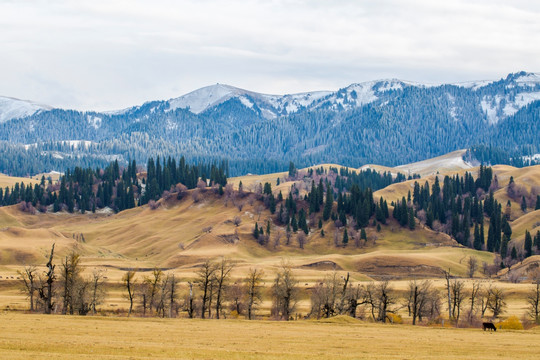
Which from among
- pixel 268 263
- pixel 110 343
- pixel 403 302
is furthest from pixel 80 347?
pixel 268 263

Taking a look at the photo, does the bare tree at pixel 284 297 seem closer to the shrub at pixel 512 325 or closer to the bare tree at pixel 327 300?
the bare tree at pixel 327 300

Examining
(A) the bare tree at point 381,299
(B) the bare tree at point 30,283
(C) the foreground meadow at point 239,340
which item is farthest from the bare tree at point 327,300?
(B) the bare tree at point 30,283

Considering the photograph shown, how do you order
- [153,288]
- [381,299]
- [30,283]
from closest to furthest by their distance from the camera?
[381,299] < [153,288] < [30,283]

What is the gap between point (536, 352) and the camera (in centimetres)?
5666

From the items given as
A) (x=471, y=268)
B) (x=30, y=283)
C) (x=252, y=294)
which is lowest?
(x=471, y=268)

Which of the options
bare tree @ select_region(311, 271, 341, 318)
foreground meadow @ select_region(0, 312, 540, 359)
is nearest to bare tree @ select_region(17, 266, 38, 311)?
foreground meadow @ select_region(0, 312, 540, 359)

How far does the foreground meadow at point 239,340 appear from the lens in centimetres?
5034

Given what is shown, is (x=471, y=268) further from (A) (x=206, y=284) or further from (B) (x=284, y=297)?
(A) (x=206, y=284)

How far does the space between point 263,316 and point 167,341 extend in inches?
2183

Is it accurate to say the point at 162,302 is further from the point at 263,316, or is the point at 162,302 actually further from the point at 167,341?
the point at 167,341

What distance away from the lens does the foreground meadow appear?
50344 mm

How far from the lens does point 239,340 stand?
60812 millimetres

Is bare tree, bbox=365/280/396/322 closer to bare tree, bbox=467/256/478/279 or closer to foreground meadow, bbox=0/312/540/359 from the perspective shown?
foreground meadow, bbox=0/312/540/359

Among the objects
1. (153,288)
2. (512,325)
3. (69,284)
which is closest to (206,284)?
(153,288)
